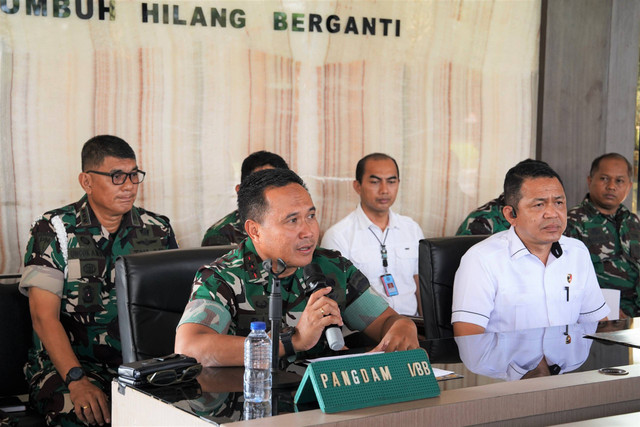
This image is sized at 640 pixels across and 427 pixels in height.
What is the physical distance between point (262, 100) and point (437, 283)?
198cm

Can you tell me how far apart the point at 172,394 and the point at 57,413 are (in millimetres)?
1376

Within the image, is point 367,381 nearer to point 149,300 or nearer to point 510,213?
point 149,300

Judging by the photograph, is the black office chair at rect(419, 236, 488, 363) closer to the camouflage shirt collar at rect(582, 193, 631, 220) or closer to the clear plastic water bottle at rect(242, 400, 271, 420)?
the clear plastic water bottle at rect(242, 400, 271, 420)

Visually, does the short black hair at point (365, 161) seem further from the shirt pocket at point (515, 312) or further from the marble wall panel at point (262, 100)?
the shirt pocket at point (515, 312)

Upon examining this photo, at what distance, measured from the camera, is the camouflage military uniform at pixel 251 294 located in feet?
7.97

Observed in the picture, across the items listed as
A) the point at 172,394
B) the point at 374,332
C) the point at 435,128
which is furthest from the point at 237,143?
the point at 172,394

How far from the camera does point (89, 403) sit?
304 cm

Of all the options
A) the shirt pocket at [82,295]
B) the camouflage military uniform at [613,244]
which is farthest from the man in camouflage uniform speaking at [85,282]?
the camouflage military uniform at [613,244]

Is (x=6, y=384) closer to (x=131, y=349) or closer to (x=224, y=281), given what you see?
(x=131, y=349)

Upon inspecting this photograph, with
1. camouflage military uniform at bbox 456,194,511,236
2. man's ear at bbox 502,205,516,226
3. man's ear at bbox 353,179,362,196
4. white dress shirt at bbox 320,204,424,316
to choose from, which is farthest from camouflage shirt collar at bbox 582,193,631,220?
man's ear at bbox 502,205,516,226

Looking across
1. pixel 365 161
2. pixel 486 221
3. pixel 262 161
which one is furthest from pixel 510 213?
pixel 486 221

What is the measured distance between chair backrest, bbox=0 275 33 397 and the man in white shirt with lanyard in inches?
67.5

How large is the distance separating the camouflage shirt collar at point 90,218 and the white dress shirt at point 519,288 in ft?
4.61

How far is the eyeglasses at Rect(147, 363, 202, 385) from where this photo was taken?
196 cm
